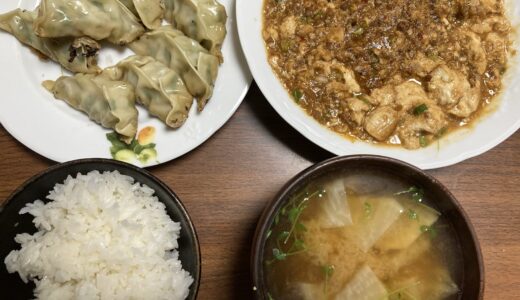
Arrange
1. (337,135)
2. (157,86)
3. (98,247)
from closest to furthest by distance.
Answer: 1. (98,247)
2. (337,135)
3. (157,86)

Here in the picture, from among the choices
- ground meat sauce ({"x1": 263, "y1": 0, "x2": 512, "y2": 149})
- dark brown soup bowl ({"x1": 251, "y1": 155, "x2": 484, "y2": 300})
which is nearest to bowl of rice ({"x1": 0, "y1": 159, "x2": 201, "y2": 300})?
dark brown soup bowl ({"x1": 251, "y1": 155, "x2": 484, "y2": 300})

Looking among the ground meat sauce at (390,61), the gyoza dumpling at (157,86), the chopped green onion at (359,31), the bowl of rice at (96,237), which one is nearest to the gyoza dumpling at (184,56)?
the gyoza dumpling at (157,86)

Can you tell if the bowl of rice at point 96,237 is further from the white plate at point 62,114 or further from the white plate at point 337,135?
the white plate at point 337,135

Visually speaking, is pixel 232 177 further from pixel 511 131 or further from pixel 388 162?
pixel 511 131

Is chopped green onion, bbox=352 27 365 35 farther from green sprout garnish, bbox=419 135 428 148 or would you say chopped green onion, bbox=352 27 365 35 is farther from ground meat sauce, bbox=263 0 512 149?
green sprout garnish, bbox=419 135 428 148

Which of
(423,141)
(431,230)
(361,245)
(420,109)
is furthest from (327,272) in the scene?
(420,109)

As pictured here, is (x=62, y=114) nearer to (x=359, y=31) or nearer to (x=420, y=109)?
(x=359, y=31)
